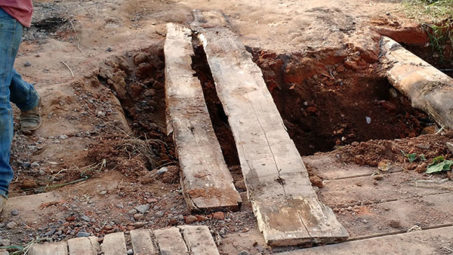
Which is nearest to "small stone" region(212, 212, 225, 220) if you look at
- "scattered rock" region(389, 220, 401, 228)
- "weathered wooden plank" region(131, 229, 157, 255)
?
"weathered wooden plank" region(131, 229, 157, 255)

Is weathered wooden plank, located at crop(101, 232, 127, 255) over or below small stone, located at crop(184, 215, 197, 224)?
over

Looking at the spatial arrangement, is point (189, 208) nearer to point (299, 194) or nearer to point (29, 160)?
point (299, 194)

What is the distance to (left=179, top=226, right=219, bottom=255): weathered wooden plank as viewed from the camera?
2.51 m

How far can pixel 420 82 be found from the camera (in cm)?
429

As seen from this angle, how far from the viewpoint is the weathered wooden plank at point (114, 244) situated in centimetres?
249

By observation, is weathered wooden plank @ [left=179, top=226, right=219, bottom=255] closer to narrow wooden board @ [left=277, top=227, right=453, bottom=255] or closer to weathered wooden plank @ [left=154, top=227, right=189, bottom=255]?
weathered wooden plank @ [left=154, top=227, right=189, bottom=255]

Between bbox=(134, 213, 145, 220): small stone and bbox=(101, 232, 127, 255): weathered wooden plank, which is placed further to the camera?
bbox=(134, 213, 145, 220): small stone

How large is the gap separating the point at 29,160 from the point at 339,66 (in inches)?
114

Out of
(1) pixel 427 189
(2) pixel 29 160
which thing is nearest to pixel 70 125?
(2) pixel 29 160

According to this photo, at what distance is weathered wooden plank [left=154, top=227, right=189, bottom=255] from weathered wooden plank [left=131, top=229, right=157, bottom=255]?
0.12ft

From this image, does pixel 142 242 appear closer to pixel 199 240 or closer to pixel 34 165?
pixel 199 240

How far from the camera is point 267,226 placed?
2641 millimetres

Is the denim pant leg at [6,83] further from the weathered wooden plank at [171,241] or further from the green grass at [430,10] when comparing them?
the green grass at [430,10]

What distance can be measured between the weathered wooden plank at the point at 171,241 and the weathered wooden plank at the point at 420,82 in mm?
2175
